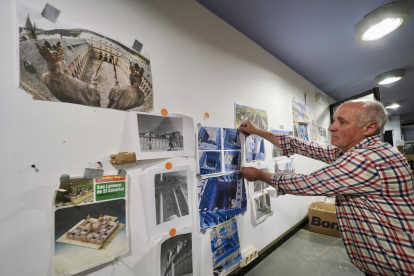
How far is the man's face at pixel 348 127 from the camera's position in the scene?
0.85m

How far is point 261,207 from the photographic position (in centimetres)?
128

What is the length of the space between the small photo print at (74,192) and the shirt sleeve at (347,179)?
87 centimetres

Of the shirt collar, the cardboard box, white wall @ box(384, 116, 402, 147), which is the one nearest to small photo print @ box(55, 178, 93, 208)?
the shirt collar

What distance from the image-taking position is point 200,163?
2.95ft

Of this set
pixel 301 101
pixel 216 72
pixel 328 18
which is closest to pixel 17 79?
pixel 216 72

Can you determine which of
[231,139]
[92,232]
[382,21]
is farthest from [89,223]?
[382,21]

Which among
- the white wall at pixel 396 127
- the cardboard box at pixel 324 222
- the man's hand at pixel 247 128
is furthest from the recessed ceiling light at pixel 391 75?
the white wall at pixel 396 127

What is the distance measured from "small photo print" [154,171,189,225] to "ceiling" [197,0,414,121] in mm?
1003

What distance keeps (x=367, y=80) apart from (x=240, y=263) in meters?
2.73

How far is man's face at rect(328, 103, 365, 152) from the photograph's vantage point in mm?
848

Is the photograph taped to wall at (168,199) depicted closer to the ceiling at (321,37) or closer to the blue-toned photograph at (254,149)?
the blue-toned photograph at (254,149)

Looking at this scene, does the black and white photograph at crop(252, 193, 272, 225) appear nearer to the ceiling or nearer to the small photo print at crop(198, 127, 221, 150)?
the small photo print at crop(198, 127, 221, 150)

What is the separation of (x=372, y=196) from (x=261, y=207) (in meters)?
0.70

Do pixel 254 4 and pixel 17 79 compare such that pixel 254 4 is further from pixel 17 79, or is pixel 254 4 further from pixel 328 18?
pixel 17 79
